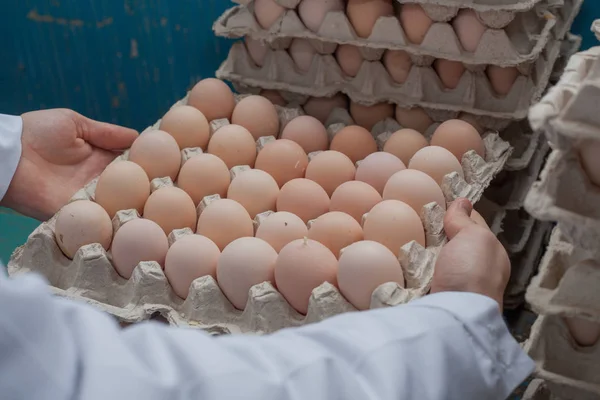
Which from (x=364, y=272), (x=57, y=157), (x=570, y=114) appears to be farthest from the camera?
(x=57, y=157)

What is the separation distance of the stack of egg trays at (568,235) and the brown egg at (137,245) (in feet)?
2.16

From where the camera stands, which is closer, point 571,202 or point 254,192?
point 571,202

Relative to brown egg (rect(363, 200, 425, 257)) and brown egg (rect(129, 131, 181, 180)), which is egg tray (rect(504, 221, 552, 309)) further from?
brown egg (rect(129, 131, 181, 180))

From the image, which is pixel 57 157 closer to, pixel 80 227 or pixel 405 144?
pixel 80 227

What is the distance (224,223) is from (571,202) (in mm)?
649

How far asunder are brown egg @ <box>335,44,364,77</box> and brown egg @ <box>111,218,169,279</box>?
618 mm

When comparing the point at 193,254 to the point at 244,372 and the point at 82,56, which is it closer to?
the point at 244,372

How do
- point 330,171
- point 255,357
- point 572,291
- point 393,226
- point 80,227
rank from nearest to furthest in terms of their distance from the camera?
1. point 255,357
2. point 572,291
3. point 393,226
4. point 80,227
5. point 330,171

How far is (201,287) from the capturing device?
4.38 feet

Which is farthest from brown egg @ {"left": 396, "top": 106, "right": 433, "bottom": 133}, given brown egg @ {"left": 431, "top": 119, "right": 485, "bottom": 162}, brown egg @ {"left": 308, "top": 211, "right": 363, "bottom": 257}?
brown egg @ {"left": 308, "top": 211, "right": 363, "bottom": 257}

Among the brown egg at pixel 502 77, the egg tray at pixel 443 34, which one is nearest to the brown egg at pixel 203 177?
the egg tray at pixel 443 34

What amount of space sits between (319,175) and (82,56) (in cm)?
116

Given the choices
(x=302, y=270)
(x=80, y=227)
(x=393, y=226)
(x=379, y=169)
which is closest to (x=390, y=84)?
(x=379, y=169)

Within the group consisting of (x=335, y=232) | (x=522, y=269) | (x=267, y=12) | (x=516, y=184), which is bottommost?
(x=522, y=269)
